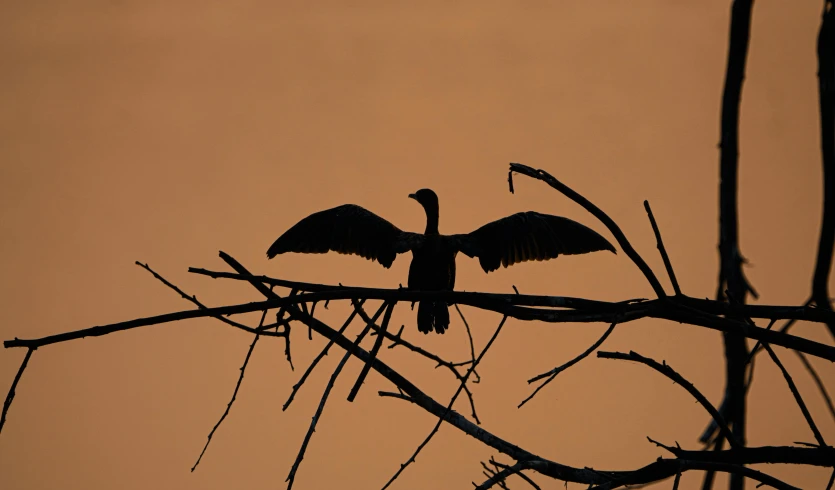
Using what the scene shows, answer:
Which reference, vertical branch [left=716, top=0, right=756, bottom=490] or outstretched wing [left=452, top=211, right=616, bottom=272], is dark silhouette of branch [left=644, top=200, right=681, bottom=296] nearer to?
vertical branch [left=716, top=0, right=756, bottom=490]

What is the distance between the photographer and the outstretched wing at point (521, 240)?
375 centimetres

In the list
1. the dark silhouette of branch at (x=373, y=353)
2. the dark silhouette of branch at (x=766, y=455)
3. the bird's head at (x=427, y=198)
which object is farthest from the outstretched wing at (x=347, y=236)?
the dark silhouette of branch at (x=766, y=455)

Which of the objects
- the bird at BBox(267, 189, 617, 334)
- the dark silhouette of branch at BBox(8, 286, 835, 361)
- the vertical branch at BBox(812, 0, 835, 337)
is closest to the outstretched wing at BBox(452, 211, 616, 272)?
the bird at BBox(267, 189, 617, 334)

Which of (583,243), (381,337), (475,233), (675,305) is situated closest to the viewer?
(675,305)

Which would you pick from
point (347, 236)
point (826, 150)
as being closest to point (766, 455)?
point (826, 150)

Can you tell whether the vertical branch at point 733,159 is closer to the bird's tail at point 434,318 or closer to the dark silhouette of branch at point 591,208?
the dark silhouette of branch at point 591,208

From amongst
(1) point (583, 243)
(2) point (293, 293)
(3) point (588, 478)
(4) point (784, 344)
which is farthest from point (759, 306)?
(1) point (583, 243)

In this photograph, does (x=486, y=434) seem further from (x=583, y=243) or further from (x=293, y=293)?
(x=583, y=243)

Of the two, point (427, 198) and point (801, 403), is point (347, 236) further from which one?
point (801, 403)

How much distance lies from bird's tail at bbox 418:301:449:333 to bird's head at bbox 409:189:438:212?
826 mm

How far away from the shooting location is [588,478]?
2.33 metres

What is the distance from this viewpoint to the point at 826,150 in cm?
209

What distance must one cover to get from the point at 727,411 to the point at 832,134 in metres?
0.93

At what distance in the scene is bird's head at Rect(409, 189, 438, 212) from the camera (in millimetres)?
4422
